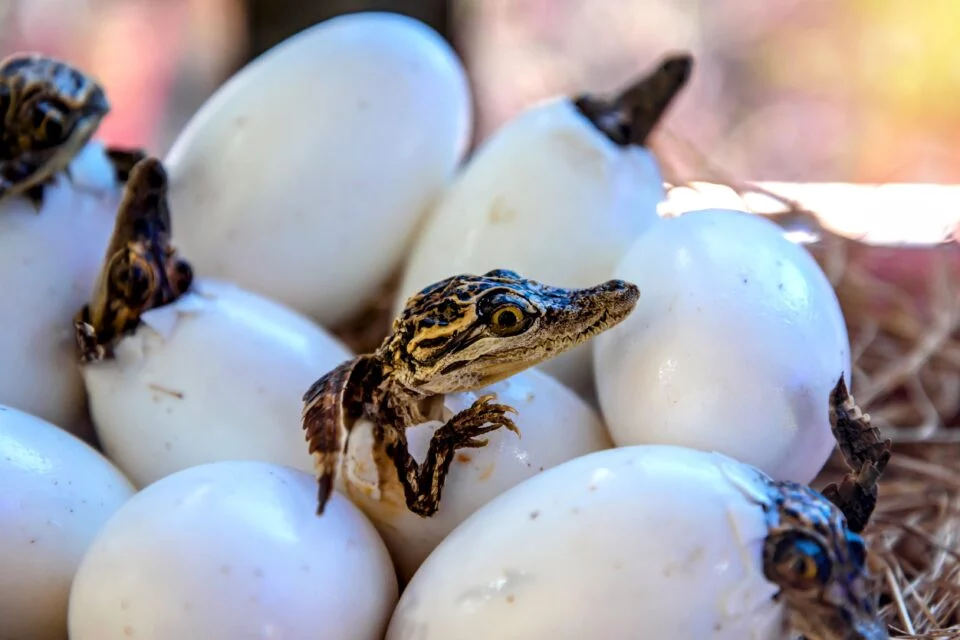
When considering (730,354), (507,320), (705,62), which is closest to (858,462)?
(730,354)

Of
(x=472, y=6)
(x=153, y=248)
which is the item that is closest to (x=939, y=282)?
(x=153, y=248)

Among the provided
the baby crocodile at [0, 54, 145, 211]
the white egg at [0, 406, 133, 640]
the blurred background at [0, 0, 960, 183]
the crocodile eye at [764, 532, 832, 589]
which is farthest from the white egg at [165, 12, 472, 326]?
the blurred background at [0, 0, 960, 183]

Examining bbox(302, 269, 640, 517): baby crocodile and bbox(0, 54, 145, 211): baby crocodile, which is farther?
bbox(0, 54, 145, 211): baby crocodile

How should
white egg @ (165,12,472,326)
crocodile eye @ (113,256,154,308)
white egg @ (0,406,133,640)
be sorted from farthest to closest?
white egg @ (165,12,472,326) < crocodile eye @ (113,256,154,308) < white egg @ (0,406,133,640)

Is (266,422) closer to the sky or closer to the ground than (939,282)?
closer to the sky

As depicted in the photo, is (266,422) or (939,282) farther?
(939,282)

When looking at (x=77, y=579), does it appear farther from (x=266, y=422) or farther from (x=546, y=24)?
(x=546, y=24)

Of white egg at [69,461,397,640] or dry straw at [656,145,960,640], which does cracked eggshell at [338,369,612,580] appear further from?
dry straw at [656,145,960,640]
